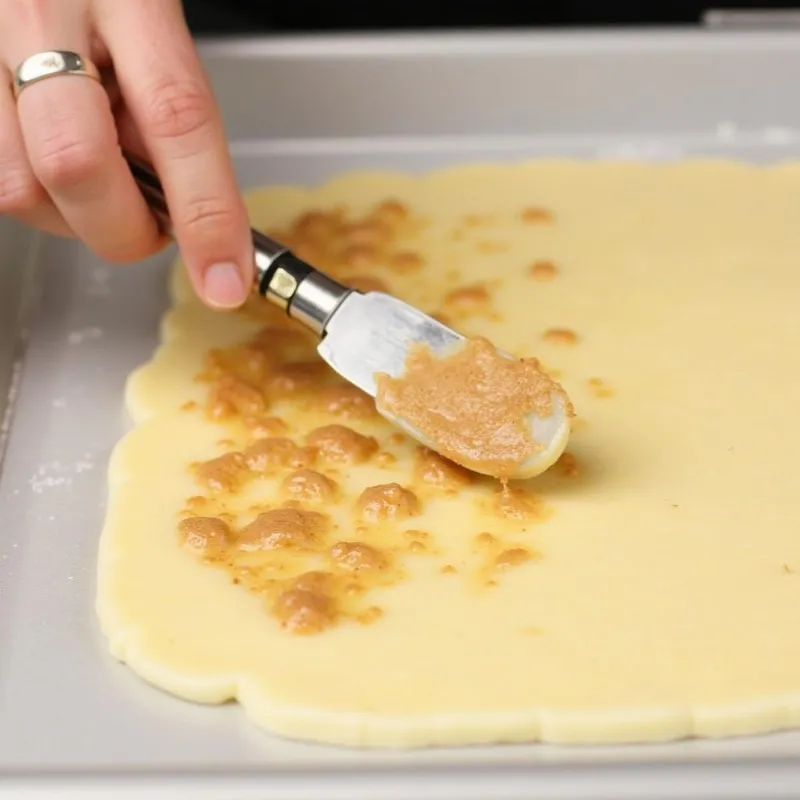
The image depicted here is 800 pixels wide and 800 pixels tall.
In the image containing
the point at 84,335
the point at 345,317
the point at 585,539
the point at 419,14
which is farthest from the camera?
the point at 419,14

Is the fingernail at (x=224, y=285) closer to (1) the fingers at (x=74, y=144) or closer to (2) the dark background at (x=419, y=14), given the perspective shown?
(1) the fingers at (x=74, y=144)

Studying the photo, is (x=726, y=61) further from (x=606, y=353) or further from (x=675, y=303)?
(x=606, y=353)

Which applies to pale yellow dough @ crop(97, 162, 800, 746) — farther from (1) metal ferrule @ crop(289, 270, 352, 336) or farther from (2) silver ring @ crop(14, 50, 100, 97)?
(2) silver ring @ crop(14, 50, 100, 97)

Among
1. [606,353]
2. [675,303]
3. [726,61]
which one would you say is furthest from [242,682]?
[726,61]

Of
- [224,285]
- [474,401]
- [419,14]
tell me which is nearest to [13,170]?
[224,285]

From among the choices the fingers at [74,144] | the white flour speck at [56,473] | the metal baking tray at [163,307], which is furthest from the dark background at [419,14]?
the white flour speck at [56,473]

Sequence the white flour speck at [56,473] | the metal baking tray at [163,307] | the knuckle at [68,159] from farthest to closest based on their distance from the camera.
Result: the white flour speck at [56,473] < the knuckle at [68,159] < the metal baking tray at [163,307]

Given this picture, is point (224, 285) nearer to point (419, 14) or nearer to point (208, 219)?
point (208, 219)
